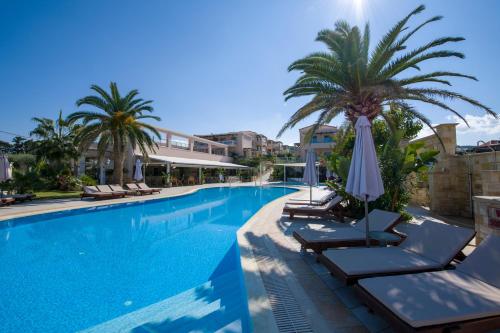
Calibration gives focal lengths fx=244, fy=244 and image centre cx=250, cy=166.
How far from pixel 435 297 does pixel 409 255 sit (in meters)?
1.72

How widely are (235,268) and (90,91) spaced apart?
20.9m

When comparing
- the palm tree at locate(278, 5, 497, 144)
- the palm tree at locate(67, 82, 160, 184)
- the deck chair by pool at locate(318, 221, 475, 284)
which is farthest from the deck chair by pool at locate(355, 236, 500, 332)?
the palm tree at locate(67, 82, 160, 184)

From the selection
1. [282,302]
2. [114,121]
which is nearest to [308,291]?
[282,302]

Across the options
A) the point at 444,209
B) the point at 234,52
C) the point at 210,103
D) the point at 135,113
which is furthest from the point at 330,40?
the point at 135,113

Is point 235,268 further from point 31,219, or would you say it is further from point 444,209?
point 31,219

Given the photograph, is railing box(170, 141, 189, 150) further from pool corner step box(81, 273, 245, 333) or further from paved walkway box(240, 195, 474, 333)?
pool corner step box(81, 273, 245, 333)

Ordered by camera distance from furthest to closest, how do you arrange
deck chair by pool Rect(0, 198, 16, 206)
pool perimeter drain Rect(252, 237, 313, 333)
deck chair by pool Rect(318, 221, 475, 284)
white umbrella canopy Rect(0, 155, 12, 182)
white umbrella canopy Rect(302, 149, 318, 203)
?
white umbrella canopy Rect(0, 155, 12, 182) < deck chair by pool Rect(0, 198, 16, 206) < white umbrella canopy Rect(302, 149, 318, 203) < deck chair by pool Rect(318, 221, 475, 284) < pool perimeter drain Rect(252, 237, 313, 333)

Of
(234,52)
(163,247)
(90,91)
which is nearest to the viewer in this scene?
(163,247)

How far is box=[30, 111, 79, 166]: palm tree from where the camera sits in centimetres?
2200

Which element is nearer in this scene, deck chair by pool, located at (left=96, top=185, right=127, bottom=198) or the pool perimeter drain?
the pool perimeter drain

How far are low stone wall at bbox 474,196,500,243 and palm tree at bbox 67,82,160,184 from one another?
2096cm

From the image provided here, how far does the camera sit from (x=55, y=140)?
2230cm

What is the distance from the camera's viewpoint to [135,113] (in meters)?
21.4

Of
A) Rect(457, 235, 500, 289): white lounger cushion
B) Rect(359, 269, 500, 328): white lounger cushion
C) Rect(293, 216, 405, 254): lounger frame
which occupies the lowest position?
Rect(293, 216, 405, 254): lounger frame
